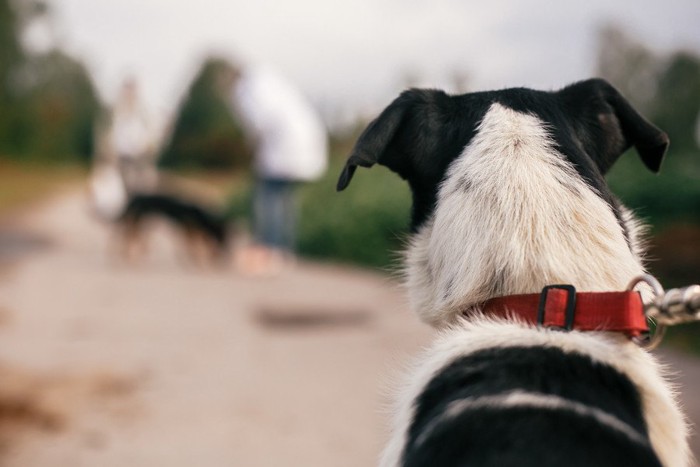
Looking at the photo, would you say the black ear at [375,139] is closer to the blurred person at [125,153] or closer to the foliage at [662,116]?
the foliage at [662,116]

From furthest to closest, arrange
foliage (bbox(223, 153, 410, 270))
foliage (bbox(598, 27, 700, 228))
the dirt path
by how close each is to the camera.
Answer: foliage (bbox(223, 153, 410, 270)) → foliage (bbox(598, 27, 700, 228)) → the dirt path

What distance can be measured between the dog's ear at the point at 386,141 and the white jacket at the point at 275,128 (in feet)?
24.4

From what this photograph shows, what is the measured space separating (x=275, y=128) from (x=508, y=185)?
7912 millimetres

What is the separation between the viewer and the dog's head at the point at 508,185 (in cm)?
187

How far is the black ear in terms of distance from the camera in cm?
204

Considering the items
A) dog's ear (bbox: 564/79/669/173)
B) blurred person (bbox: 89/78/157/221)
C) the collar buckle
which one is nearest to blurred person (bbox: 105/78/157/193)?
blurred person (bbox: 89/78/157/221)

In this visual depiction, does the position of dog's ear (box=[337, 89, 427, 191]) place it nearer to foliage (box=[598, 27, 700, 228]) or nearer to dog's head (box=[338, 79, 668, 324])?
dog's head (box=[338, 79, 668, 324])

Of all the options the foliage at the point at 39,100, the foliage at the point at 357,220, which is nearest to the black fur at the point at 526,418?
the foliage at the point at 357,220

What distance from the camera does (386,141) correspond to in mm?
2111

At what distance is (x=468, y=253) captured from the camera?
193 cm

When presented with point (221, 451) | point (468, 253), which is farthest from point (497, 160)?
point (221, 451)

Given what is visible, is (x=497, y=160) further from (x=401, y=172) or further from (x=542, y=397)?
(x=542, y=397)

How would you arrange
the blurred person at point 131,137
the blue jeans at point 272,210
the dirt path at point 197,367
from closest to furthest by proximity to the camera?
the dirt path at point 197,367, the blue jeans at point 272,210, the blurred person at point 131,137

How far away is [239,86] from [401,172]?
308 inches
